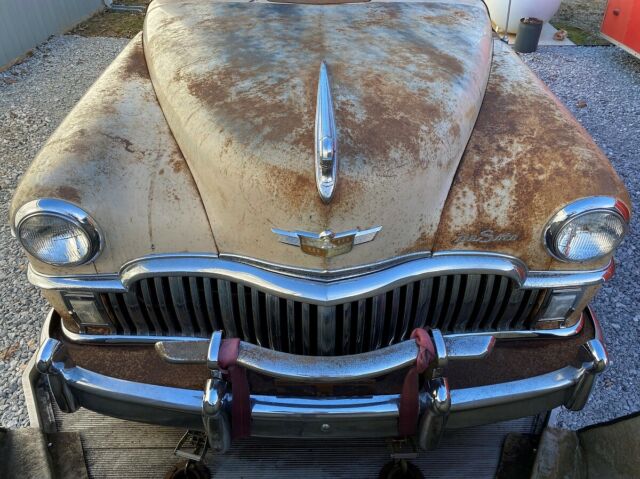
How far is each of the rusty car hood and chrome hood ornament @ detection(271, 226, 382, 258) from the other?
0.07ft

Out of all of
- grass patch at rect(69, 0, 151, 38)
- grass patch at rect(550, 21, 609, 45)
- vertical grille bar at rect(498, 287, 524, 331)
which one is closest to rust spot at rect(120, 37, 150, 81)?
vertical grille bar at rect(498, 287, 524, 331)

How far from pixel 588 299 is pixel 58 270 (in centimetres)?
191

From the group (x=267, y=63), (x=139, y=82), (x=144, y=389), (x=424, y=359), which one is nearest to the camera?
(x=424, y=359)

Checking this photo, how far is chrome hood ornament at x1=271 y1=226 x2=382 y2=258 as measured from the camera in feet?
5.48

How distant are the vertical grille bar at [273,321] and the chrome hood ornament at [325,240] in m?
0.21

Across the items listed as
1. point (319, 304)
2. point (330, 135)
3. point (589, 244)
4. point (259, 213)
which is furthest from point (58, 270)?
point (589, 244)

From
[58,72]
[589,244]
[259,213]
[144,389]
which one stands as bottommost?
[58,72]

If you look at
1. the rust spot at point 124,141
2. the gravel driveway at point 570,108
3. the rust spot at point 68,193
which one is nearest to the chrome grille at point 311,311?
the rust spot at point 68,193

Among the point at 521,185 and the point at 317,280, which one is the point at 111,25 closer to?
the point at 317,280

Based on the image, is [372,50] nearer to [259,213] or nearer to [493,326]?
[259,213]

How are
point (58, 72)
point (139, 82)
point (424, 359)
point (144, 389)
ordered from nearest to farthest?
point (424, 359) → point (144, 389) → point (139, 82) → point (58, 72)

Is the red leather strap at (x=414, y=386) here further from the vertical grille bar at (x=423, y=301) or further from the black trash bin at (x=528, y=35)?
the black trash bin at (x=528, y=35)

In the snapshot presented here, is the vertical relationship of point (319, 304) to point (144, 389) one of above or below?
above

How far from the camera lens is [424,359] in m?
1.66
